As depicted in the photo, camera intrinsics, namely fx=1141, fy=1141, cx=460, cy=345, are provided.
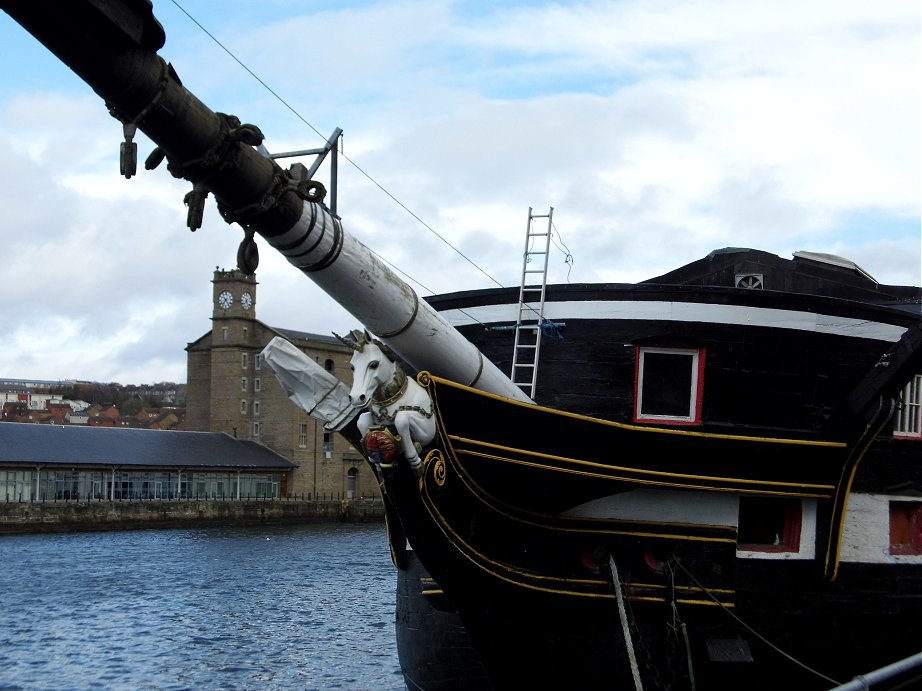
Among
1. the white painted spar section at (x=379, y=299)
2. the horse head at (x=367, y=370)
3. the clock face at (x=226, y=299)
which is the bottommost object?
the horse head at (x=367, y=370)

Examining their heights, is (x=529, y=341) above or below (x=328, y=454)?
above

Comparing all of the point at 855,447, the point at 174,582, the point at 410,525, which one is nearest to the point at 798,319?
the point at 855,447

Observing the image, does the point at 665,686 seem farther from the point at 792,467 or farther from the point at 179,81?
the point at 179,81

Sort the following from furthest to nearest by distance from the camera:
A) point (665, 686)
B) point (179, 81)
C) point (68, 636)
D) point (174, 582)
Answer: point (174, 582)
point (68, 636)
point (665, 686)
point (179, 81)

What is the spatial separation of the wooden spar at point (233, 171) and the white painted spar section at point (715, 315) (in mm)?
1459

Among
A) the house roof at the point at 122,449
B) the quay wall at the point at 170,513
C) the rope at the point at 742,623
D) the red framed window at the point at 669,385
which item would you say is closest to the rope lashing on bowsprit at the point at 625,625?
the rope at the point at 742,623

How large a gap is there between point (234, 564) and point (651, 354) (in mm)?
31232

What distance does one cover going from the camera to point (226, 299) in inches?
3327

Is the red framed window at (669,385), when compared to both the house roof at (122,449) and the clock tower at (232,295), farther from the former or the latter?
the clock tower at (232,295)

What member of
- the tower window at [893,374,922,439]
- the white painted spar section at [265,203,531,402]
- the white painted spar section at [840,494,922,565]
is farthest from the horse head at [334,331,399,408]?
the tower window at [893,374,922,439]

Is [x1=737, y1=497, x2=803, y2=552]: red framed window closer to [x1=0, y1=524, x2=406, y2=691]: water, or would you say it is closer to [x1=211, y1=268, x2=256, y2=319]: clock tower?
[x1=0, y1=524, x2=406, y2=691]: water

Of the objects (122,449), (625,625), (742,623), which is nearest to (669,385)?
(742,623)

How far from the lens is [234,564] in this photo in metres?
40.8

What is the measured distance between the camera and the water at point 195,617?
20859mm
